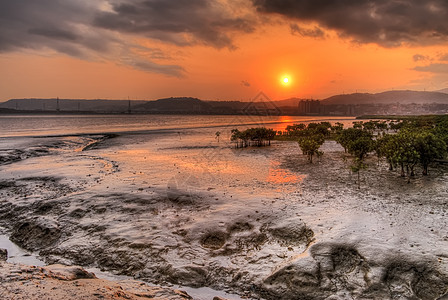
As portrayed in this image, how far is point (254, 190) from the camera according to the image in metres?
22.3

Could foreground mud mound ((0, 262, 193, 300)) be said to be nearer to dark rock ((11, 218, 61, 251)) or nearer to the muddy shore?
the muddy shore

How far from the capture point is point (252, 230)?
14953mm

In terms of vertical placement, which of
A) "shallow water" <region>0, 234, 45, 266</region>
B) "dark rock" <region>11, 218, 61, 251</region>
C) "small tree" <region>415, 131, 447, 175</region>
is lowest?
"shallow water" <region>0, 234, 45, 266</region>

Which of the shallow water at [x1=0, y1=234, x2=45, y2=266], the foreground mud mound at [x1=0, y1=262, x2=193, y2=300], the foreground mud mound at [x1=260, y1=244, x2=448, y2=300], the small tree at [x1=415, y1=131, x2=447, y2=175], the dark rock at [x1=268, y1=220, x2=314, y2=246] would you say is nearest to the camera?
the foreground mud mound at [x1=0, y1=262, x2=193, y2=300]

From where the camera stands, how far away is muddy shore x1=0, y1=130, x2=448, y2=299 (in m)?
11.1

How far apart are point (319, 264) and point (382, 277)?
7.63 feet

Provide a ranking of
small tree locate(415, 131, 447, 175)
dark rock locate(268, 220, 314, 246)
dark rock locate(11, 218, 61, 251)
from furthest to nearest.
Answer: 1. small tree locate(415, 131, 447, 175)
2. dark rock locate(11, 218, 61, 251)
3. dark rock locate(268, 220, 314, 246)

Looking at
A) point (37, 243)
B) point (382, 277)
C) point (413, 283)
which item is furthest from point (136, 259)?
point (413, 283)

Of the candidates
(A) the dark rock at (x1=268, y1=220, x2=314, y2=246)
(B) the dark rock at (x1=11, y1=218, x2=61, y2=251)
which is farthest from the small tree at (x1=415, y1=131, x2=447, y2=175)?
(B) the dark rock at (x1=11, y1=218, x2=61, y2=251)

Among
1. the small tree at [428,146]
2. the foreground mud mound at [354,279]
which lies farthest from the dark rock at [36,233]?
the small tree at [428,146]

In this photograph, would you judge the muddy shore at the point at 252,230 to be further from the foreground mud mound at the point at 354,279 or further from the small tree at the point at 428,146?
the small tree at the point at 428,146

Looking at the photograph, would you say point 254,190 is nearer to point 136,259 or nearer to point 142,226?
point 142,226

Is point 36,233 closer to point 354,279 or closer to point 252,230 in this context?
point 252,230

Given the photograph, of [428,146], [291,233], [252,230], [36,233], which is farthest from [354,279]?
[428,146]
